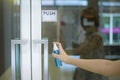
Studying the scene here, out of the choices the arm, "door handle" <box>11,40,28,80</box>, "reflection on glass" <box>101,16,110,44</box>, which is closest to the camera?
the arm

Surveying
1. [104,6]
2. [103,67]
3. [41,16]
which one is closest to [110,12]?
[104,6]

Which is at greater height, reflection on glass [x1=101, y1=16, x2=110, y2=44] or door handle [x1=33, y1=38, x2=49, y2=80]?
reflection on glass [x1=101, y1=16, x2=110, y2=44]

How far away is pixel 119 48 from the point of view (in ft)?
9.15

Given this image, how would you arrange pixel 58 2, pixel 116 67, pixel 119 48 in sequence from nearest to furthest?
pixel 116 67 → pixel 58 2 → pixel 119 48

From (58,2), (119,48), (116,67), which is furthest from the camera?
A: (119,48)

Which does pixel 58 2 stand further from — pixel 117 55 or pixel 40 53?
pixel 117 55

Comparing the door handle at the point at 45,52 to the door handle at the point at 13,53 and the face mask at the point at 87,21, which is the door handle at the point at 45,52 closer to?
the door handle at the point at 13,53

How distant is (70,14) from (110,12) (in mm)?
368

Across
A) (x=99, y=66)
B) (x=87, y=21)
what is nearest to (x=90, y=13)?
(x=87, y=21)

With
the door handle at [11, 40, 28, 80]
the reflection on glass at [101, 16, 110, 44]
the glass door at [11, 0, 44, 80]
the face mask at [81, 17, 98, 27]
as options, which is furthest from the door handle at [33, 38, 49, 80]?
the reflection on glass at [101, 16, 110, 44]

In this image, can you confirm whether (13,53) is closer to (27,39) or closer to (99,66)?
(27,39)

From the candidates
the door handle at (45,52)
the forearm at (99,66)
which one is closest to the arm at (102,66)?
the forearm at (99,66)

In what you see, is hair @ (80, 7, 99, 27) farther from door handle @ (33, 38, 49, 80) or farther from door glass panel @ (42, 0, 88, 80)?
door handle @ (33, 38, 49, 80)

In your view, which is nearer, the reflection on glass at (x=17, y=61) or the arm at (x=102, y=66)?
the arm at (x=102, y=66)
